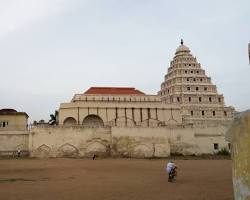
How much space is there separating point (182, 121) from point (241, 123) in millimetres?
49638

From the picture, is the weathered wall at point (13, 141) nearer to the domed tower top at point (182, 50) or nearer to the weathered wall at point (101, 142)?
the weathered wall at point (101, 142)

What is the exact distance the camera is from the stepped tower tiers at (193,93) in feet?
172

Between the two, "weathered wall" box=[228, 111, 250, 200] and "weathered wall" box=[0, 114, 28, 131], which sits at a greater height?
"weathered wall" box=[0, 114, 28, 131]

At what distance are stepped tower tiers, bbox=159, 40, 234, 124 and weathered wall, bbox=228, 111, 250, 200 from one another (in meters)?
50.0

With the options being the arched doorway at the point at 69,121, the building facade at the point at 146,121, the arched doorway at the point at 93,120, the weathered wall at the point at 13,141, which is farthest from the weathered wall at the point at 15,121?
the arched doorway at the point at 93,120

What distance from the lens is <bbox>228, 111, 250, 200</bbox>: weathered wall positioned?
1779 mm

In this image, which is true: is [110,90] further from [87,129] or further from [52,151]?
[52,151]

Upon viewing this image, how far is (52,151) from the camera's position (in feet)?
135

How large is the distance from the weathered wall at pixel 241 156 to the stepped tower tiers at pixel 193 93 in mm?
50012

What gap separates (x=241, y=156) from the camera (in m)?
1.83

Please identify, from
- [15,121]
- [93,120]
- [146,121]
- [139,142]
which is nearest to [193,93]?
[146,121]

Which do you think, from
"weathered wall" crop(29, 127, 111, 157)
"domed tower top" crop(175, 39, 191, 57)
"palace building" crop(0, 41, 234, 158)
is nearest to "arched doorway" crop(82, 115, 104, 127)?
"palace building" crop(0, 41, 234, 158)

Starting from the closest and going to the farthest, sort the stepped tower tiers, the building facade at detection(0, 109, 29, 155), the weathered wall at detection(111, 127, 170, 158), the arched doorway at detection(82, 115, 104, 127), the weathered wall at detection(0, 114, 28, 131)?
the building facade at detection(0, 109, 29, 155)
the weathered wall at detection(111, 127, 170, 158)
the weathered wall at detection(0, 114, 28, 131)
the arched doorway at detection(82, 115, 104, 127)
the stepped tower tiers

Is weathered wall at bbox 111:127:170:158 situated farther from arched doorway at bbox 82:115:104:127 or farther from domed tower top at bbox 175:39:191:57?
domed tower top at bbox 175:39:191:57
